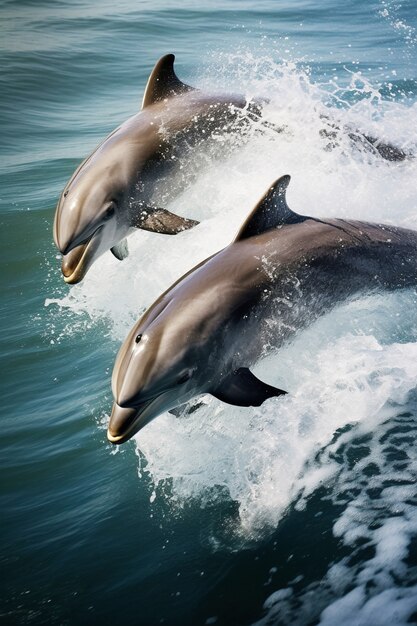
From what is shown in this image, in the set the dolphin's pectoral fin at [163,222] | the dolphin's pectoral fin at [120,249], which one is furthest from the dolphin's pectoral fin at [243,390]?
the dolphin's pectoral fin at [120,249]

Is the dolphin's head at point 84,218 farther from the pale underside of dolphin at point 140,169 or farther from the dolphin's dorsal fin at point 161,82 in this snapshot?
the dolphin's dorsal fin at point 161,82

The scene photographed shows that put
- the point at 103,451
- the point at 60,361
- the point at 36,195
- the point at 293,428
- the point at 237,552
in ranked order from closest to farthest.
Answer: the point at 237,552
the point at 293,428
the point at 103,451
the point at 60,361
the point at 36,195

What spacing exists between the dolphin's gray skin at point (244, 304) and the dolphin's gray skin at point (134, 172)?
5.60ft

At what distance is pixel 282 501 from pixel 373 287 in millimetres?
1945

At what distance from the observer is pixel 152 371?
4824mm

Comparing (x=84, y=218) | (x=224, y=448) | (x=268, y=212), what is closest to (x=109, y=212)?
(x=84, y=218)

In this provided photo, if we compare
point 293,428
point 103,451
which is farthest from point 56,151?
point 293,428

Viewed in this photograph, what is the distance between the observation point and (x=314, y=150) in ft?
28.4

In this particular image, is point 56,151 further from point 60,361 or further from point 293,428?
point 293,428

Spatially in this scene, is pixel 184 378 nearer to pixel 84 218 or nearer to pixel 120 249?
pixel 84 218

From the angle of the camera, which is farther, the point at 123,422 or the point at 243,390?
the point at 243,390

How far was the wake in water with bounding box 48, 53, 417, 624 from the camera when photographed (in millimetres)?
4859

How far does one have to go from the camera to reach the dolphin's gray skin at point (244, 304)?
4.88 metres

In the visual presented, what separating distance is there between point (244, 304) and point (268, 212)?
794 mm
